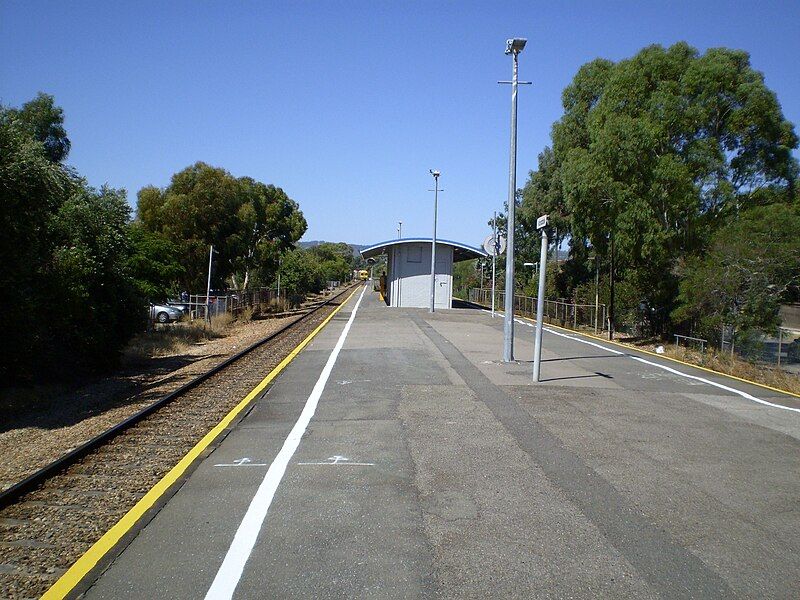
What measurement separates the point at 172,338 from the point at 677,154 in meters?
19.2

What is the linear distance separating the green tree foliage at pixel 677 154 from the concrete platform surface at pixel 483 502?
1349 centimetres

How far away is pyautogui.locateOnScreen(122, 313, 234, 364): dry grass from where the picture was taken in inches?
816

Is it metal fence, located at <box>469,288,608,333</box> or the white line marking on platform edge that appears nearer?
the white line marking on platform edge

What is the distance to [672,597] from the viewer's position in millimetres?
4359

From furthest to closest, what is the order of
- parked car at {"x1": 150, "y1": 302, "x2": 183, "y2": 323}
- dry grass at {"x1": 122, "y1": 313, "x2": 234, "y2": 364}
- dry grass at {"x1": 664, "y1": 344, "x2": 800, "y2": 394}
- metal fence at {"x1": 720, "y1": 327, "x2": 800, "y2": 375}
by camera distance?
parked car at {"x1": 150, "y1": 302, "x2": 183, "y2": 323} → dry grass at {"x1": 122, "y1": 313, "x2": 234, "y2": 364} → metal fence at {"x1": 720, "y1": 327, "x2": 800, "y2": 375} → dry grass at {"x1": 664, "y1": 344, "x2": 800, "y2": 394}

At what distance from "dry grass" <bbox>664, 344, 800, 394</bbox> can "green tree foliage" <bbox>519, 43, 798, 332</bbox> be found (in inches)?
178

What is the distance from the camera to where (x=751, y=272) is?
1923 centimetres

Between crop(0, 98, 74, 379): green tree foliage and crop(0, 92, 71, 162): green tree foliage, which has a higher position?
crop(0, 92, 71, 162): green tree foliage

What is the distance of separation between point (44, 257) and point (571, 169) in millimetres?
20148

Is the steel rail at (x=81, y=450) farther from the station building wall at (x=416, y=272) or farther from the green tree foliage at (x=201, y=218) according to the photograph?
the station building wall at (x=416, y=272)

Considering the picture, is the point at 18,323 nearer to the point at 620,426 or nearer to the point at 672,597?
the point at 620,426

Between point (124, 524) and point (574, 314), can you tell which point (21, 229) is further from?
point (574, 314)

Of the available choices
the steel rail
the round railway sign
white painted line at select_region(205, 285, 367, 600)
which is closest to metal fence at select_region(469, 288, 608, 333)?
the round railway sign

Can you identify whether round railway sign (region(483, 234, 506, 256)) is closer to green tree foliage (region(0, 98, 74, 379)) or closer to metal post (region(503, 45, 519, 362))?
metal post (region(503, 45, 519, 362))
